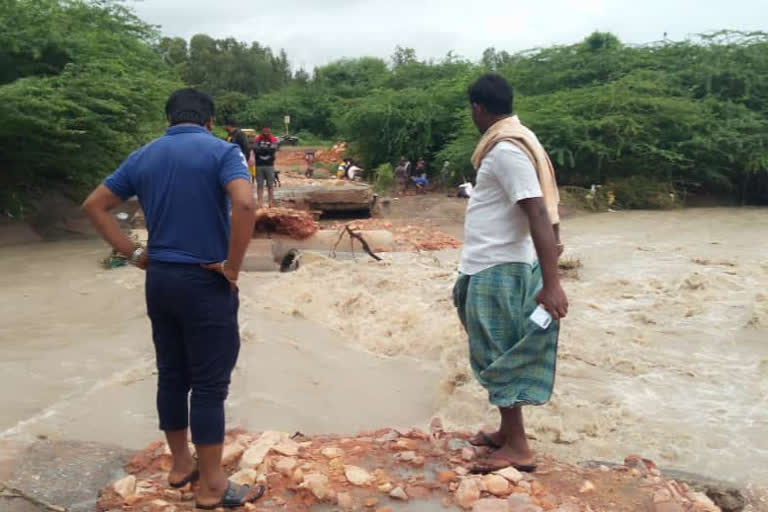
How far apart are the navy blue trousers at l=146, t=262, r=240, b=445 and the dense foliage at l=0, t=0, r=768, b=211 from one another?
25.9 ft

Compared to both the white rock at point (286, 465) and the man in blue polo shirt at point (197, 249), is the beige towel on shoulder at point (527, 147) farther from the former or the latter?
the white rock at point (286, 465)

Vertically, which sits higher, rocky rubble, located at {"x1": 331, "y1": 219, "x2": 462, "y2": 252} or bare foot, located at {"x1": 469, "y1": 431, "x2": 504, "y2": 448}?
bare foot, located at {"x1": 469, "y1": 431, "x2": 504, "y2": 448}

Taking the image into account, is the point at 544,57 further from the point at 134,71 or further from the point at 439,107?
the point at 134,71

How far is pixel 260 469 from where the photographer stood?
9.84ft

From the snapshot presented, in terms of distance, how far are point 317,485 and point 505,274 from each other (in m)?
1.11

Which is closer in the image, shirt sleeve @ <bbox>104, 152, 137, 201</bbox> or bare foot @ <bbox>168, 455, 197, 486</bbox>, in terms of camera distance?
shirt sleeve @ <bbox>104, 152, 137, 201</bbox>

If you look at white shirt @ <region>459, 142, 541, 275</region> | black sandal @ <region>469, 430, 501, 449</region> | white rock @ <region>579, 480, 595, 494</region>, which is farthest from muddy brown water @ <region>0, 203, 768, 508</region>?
white shirt @ <region>459, 142, 541, 275</region>

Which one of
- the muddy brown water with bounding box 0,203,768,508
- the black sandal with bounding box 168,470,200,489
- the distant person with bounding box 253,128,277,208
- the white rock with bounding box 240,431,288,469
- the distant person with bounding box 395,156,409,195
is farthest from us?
the distant person with bounding box 395,156,409,195

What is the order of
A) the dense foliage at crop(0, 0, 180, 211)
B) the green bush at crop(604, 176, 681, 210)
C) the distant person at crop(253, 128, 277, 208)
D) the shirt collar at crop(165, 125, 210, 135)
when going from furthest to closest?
the green bush at crop(604, 176, 681, 210) < the distant person at crop(253, 128, 277, 208) < the dense foliage at crop(0, 0, 180, 211) < the shirt collar at crop(165, 125, 210, 135)

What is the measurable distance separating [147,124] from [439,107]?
13014mm

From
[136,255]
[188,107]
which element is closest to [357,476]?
[136,255]

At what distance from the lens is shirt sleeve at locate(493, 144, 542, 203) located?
279cm

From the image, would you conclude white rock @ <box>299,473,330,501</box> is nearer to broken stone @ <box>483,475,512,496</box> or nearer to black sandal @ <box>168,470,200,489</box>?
black sandal @ <box>168,470,200,489</box>

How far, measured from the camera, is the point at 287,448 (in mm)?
3164
